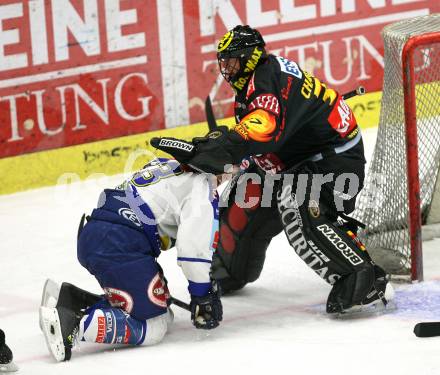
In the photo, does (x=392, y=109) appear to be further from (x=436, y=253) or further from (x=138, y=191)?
(x=138, y=191)

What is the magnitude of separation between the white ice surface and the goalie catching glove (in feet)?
2.06

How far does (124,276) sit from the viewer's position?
3.80 metres

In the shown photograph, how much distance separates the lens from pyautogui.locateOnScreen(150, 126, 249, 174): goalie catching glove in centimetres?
383

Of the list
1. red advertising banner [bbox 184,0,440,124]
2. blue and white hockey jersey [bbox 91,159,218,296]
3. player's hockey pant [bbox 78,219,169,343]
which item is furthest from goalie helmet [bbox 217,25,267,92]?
red advertising banner [bbox 184,0,440,124]

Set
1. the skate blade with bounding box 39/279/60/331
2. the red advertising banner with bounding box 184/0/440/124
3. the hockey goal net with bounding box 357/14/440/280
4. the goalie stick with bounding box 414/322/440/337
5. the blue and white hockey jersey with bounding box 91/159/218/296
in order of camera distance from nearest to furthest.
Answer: the goalie stick with bounding box 414/322/440/337
the blue and white hockey jersey with bounding box 91/159/218/296
the skate blade with bounding box 39/279/60/331
the hockey goal net with bounding box 357/14/440/280
the red advertising banner with bounding box 184/0/440/124

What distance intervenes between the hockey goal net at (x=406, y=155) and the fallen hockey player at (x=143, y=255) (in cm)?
96

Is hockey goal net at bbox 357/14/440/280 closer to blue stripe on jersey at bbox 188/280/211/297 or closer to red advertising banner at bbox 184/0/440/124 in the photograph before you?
blue stripe on jersey at bbox 188/280/211/297

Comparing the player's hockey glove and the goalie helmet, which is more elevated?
the goalie helmet

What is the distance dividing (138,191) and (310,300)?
94 centimetres

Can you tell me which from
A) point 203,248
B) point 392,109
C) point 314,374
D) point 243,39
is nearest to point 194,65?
point 392,109

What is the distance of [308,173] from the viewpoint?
4258 millimetres

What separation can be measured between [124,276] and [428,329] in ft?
3.40

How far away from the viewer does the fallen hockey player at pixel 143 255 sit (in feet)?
12.4

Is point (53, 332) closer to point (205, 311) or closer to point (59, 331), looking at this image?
point (59, 331)
